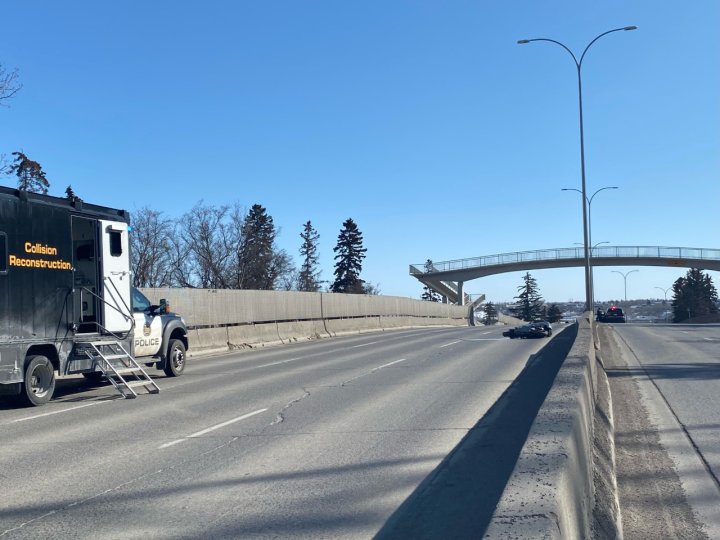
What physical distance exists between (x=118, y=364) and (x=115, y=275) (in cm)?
180

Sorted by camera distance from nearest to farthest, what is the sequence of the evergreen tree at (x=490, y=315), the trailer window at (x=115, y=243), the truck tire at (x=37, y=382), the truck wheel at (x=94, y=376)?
the truck tire at (x=37, y=382) < the truck wheel at (x=94, y=376) < the trailer window at (x=115, y=243) < the evergreen tree at (x=490, y=315)

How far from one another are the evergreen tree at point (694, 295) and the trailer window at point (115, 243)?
119 meters

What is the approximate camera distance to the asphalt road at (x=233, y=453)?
6156 mm

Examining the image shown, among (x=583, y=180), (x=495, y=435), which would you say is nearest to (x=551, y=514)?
(x=495, y=435)

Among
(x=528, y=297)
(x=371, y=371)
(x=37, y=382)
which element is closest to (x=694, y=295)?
(x=528, y=297)

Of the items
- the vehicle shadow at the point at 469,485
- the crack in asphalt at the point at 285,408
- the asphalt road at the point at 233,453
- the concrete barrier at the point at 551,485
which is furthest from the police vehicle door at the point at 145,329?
the concrete barrier at the point at 551,485

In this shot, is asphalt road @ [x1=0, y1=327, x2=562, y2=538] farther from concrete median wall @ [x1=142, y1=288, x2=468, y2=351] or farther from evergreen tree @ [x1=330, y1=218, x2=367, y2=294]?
evergreen tree @ [x1=330, y1=218, x2=367, y2=294]

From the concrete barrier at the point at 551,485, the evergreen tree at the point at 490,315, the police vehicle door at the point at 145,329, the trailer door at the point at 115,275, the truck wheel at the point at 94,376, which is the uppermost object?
the trailer door at the point at 115,275

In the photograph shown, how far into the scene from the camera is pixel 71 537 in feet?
18.9

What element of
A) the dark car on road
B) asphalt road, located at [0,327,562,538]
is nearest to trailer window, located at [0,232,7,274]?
asphalt road, located at [0,327,562,538]

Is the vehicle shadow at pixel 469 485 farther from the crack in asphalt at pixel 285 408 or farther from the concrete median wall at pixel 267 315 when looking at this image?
the concrete median wall at pixel 267 315

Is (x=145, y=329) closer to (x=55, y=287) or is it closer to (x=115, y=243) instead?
(x=115, y=243)

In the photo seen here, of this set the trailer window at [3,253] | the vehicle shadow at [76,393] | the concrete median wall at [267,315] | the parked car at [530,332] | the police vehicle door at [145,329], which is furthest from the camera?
the parked car at [530,332]

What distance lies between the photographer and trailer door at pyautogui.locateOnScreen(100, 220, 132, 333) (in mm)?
15125
